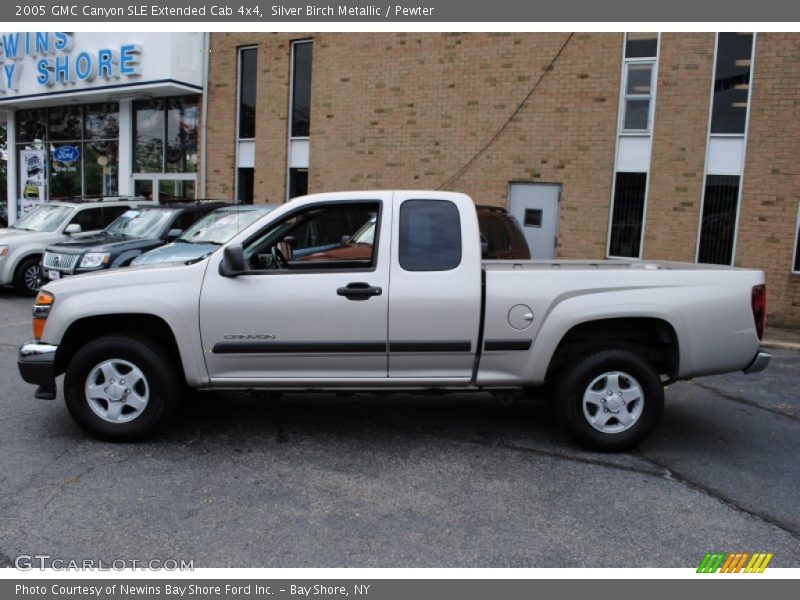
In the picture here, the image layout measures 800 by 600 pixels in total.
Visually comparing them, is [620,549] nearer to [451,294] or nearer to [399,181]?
[451,294]

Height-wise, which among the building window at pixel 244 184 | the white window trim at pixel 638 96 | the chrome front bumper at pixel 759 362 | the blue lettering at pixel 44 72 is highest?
the blue lettering at pixel 44 72

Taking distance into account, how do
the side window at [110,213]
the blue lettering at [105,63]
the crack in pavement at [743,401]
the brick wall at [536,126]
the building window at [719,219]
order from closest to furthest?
the crack in pavement at [743,401], the brick wall at [536,126], the building window at [719,219], the side window at [110,213], the blue lettering at [105,63]

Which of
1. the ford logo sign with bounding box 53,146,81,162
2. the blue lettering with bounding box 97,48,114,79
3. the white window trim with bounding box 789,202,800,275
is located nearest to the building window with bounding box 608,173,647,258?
the white window trim with bounding box 789,202,800,275

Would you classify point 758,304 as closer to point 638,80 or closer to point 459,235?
point 459,235

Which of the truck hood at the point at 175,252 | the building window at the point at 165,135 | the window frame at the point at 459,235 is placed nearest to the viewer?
the window frame at the point at 459,235

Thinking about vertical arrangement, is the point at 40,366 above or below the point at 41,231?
below

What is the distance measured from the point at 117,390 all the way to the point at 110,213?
9.28m

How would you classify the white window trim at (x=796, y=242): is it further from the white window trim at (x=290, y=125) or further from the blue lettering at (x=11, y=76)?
the blue lettering at (x=11, y=76)

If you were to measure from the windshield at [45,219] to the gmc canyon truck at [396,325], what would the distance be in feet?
28.7

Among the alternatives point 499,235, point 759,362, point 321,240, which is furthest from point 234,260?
point 499,235

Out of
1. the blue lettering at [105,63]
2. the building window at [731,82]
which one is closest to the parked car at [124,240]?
the blue lettering at [105,63]

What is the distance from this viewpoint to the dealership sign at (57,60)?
53.8ft

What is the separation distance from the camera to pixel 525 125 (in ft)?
41.5

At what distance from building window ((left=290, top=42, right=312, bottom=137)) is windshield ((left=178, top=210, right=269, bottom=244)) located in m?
5.04
